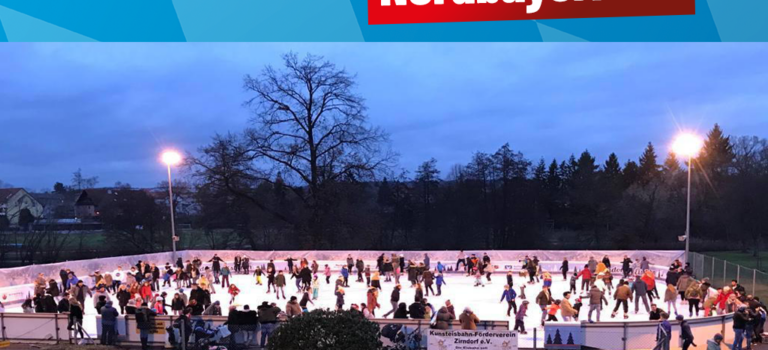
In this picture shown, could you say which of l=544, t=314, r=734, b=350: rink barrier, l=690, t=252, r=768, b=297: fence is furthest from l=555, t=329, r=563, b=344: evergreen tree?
l=690, t=252, r=768, b=297: fence

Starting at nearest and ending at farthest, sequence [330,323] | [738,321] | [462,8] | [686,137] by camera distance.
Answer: [462,8] → [330,323] → [738,321] → [686,137]

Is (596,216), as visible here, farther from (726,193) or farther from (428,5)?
(428,5)

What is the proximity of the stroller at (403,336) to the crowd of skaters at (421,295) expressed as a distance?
577mm

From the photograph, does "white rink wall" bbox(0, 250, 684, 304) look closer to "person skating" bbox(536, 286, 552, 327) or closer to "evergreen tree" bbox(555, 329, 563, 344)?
"person skating" bbox(536, 286, 552, 327)

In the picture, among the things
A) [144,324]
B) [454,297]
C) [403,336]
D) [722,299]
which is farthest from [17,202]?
[722,299]

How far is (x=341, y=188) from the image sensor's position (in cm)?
4541

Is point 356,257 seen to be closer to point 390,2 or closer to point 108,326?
point 108,326

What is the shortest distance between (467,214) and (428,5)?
46.5m

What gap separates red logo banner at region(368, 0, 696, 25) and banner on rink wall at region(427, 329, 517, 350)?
6291 mm

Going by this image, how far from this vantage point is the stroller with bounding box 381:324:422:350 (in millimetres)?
13188

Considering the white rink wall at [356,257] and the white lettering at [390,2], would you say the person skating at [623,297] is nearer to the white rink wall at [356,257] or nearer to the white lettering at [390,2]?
the white rink wall at [356,257]

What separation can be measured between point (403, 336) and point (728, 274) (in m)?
16.9

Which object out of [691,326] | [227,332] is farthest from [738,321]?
[227,332]

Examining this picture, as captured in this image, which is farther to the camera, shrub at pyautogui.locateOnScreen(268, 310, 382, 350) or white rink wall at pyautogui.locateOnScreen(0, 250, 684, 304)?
white rink wall at pyautogui.locateOnScreen(0, 250, 684, 304)
